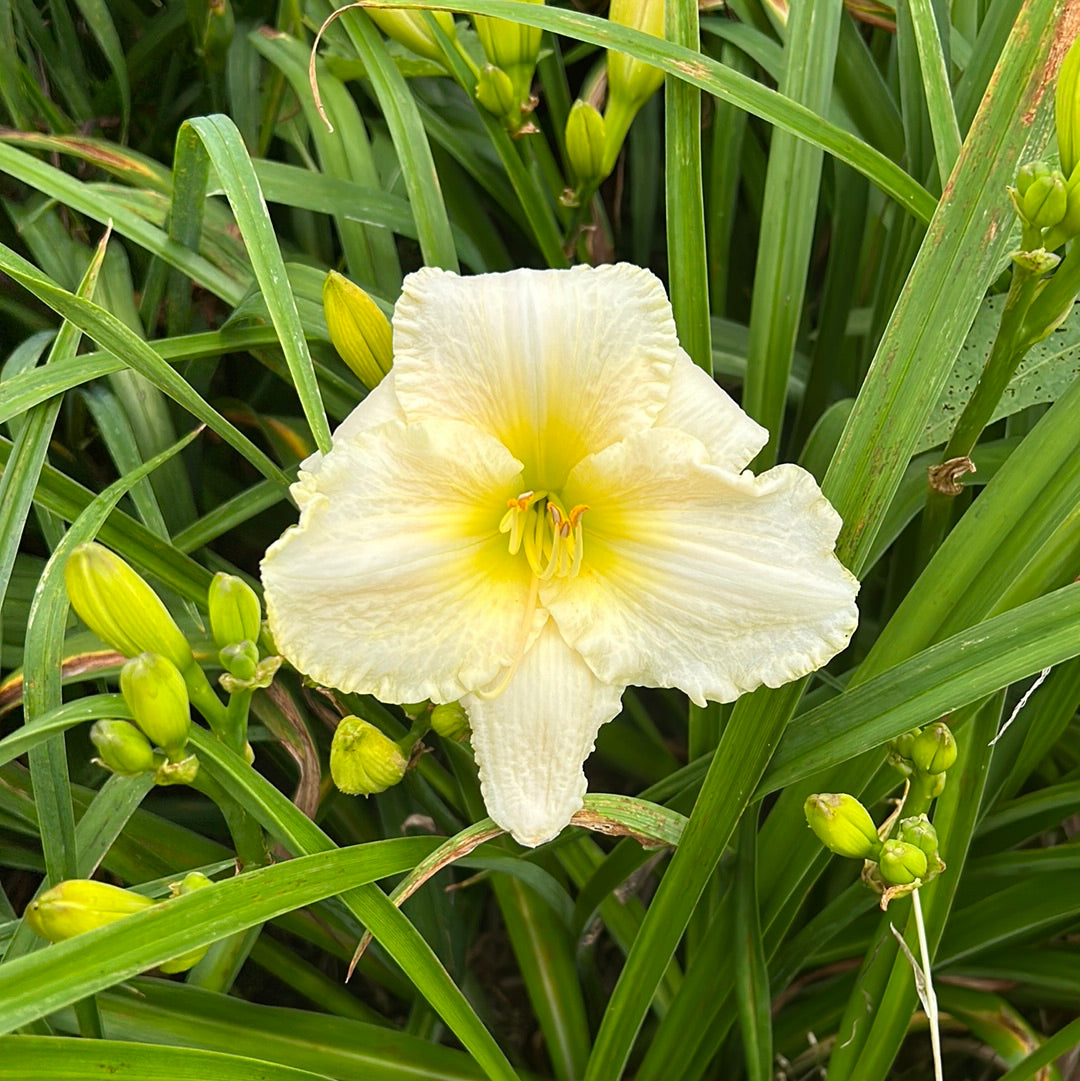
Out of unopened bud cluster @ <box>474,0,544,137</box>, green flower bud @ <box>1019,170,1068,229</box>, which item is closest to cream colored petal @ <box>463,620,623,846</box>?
green flower bud @ <box>1019,170,1068,229</box>

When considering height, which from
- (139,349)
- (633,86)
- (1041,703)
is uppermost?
(633,86)

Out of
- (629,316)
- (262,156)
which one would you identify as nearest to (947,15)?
(629,316)

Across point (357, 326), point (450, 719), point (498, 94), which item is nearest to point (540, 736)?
point (450, 719)

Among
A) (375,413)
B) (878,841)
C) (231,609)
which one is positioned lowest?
(878,841)

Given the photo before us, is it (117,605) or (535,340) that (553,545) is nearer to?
(535,340)

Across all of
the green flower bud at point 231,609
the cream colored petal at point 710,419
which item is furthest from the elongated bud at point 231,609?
the cream colored petal at point 710,419

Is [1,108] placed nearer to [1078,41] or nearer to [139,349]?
[139,349]
